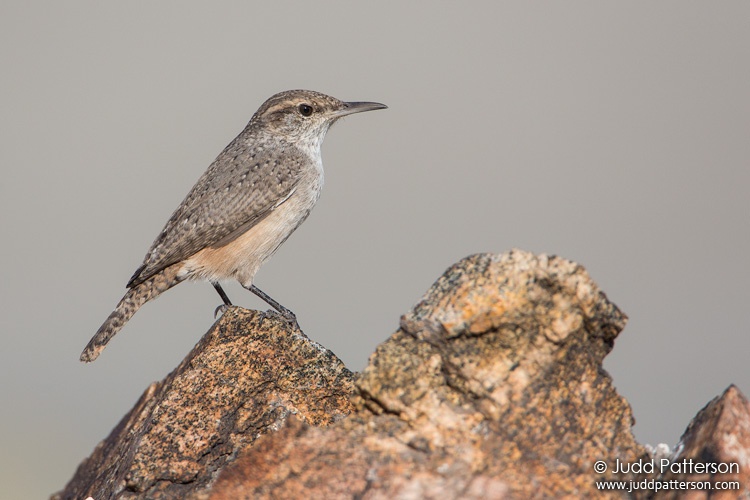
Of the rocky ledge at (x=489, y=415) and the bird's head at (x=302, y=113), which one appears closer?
the rocky ledge at (x=489, y=415)

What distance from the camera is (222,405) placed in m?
5.10

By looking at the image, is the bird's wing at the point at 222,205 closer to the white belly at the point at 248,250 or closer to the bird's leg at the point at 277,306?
the white belly at the point at 248,250

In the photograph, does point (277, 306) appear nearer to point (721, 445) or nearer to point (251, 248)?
point (251, 248)

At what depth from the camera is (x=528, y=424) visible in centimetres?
364

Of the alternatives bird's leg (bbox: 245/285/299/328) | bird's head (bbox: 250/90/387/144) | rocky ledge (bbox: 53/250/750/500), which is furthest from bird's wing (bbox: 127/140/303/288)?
rocky ledge (bbox: 53/250/750/500)

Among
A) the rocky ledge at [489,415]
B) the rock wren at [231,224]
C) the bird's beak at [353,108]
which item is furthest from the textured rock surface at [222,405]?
the bird's beak at [353,108]

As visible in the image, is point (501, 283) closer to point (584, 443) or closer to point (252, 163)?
point (584, 443)

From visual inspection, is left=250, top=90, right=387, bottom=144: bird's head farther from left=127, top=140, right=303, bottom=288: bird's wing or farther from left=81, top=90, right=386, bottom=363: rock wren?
left=127, top=140, right=303, bottom=288: bird's wing

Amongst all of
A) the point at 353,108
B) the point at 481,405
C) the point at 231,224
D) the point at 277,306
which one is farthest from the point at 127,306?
the point at 481,405

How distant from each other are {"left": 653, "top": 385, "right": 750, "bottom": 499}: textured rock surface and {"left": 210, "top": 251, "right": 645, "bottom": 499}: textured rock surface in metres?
0.26

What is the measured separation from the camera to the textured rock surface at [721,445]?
11.5 ft

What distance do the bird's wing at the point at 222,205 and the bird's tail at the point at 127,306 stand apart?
0.30 feet

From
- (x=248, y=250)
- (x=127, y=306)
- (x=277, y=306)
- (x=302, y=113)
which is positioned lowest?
(x=127, y=306)

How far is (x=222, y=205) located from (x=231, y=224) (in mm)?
214
